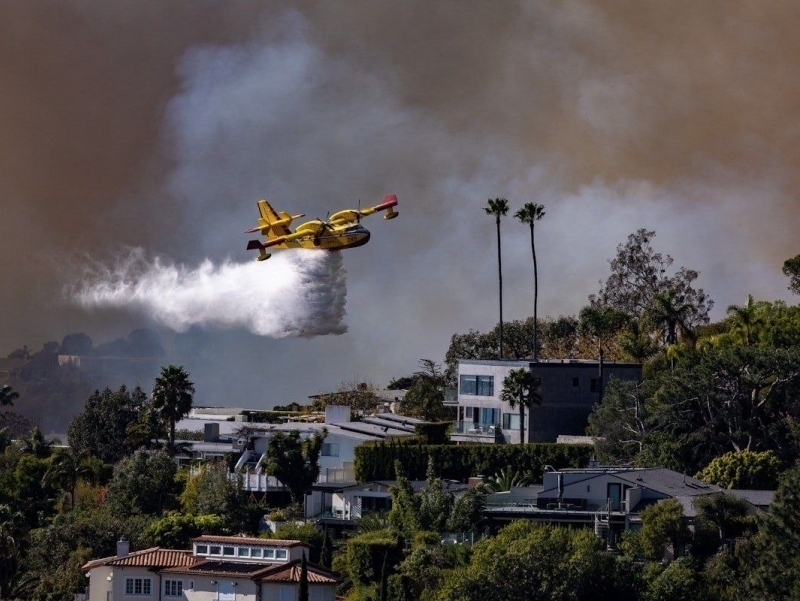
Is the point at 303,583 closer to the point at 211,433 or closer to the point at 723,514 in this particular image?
the point at 723,514

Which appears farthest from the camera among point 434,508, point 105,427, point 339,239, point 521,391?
point 105,427

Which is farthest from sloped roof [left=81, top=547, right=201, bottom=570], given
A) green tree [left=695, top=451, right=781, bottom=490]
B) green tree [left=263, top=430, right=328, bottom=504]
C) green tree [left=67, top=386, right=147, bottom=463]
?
green tree [left=67, top=386, right=147, bottom=463]

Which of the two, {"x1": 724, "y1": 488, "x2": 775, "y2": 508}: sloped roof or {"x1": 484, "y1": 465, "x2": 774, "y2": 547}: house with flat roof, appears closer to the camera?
{"x1": 724, "y1": 488, "x2": 775, "y2": 508}: sloped roof

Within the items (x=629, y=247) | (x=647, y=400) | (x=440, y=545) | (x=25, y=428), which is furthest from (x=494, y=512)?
(x=25, y=428)

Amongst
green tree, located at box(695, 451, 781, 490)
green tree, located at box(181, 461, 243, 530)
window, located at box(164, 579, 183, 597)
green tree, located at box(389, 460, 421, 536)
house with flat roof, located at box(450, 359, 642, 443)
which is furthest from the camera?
house with flat roof, located at box(450, 359, 642, 443)

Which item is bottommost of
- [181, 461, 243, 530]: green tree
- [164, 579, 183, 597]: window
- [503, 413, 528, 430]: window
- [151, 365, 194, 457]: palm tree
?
[164, 579, 183, 597]: window

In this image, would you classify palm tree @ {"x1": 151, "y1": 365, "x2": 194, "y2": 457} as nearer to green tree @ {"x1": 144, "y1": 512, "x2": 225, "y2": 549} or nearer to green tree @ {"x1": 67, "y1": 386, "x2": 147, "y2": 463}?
green tree @ {"x1": 67, "y1": 386, "x2": 147, "y2": 463}

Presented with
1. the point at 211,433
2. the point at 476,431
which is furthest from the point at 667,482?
the point at 211,433

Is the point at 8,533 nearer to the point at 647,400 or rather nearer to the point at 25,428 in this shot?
the point at 647,400
